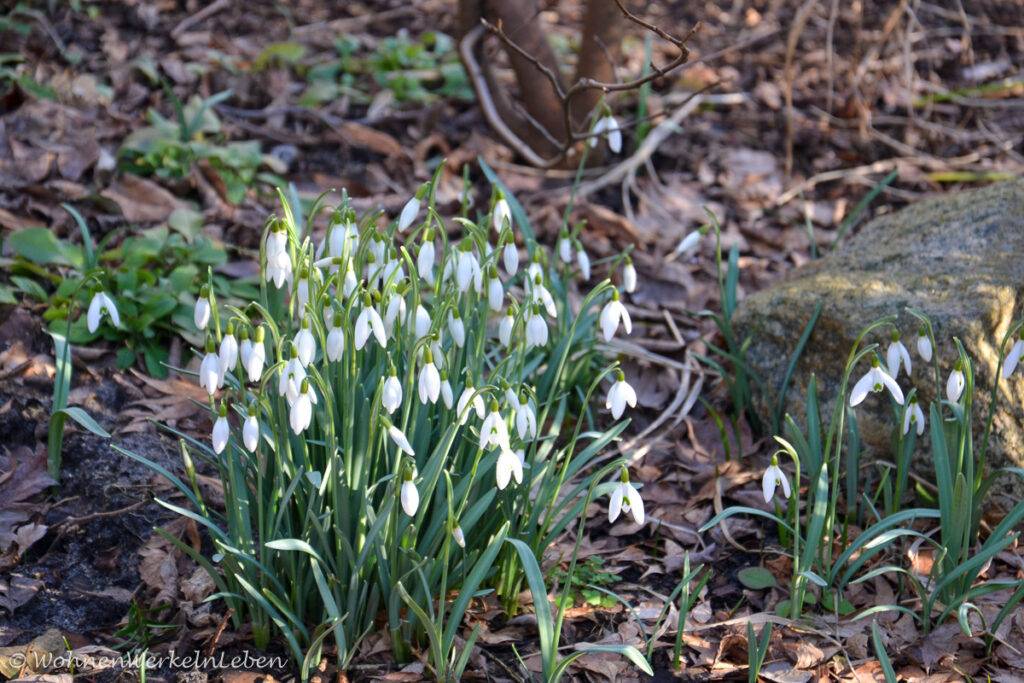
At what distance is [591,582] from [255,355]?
1.23 meters

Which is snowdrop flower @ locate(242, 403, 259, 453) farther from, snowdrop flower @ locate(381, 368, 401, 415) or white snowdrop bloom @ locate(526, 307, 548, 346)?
white snowdrop bloom @ locate(526, 307, 548, 346)

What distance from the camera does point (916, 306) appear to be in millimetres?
2775

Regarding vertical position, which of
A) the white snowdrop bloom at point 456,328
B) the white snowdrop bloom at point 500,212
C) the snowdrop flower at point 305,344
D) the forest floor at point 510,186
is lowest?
the forest floor at point 510,186

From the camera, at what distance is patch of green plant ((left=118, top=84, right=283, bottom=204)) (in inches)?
157

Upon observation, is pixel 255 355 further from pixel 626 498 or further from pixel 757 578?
pixel 757 578

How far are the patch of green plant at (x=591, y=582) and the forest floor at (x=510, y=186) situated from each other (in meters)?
0.02

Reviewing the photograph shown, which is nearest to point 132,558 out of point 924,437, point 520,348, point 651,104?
point 520,348

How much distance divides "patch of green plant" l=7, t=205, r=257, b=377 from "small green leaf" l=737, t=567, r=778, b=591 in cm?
189

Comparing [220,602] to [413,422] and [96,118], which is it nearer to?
[413,422]

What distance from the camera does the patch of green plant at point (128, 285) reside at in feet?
9.75

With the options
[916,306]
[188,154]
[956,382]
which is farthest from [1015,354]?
[188,154]

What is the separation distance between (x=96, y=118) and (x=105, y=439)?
2.27 m

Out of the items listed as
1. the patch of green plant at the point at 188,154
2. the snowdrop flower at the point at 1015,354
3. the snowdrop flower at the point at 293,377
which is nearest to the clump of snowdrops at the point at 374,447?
the snowdrop flower at the point at 293,377

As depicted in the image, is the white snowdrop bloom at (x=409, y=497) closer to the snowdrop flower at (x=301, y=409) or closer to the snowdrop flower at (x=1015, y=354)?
the snowdrop flower at (x=301, y=409)
